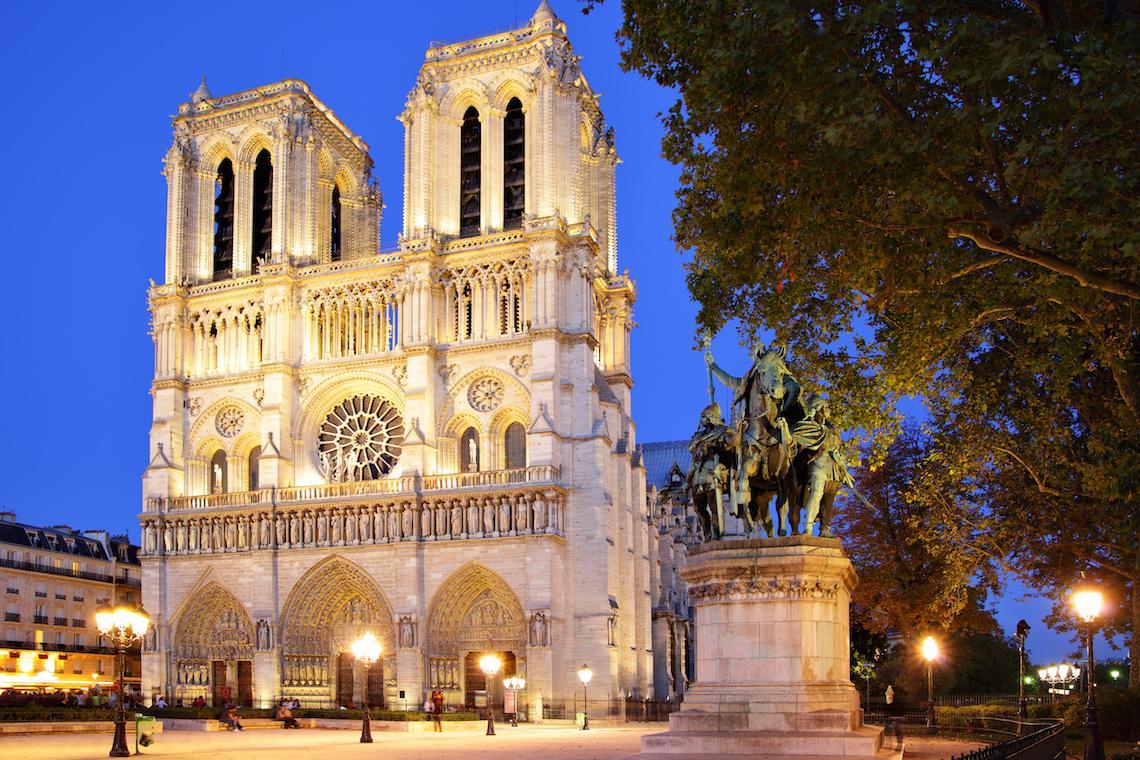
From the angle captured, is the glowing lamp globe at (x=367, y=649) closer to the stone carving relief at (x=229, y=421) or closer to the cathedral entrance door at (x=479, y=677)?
the cathedral entrance door at (x=479, y=677)

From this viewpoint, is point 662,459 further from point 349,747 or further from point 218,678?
point 349,747

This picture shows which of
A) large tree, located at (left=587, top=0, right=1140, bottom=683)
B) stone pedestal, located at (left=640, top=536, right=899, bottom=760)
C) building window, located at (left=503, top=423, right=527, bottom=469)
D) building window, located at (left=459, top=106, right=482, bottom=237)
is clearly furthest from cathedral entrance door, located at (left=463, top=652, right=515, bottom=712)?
stone pedestal, located at (left=640, top=536, right=899, bottom=760)

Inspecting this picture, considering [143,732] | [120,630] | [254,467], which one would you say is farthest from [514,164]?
[120,630]

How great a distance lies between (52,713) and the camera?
30.9m

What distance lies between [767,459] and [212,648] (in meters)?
38.1

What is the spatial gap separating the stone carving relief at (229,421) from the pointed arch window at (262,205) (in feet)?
22.5

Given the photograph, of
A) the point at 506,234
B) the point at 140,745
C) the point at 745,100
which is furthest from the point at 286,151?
the point at 745,100

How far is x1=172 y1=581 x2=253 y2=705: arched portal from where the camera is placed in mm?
47688

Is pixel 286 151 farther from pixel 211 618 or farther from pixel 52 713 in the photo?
pixel 52 713

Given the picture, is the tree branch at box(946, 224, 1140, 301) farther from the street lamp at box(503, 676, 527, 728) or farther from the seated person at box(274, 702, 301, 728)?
the seated person at box(274, 702, 301, 728)

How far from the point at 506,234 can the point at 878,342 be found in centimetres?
2990

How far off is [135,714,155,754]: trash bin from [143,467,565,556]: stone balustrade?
1936 cm

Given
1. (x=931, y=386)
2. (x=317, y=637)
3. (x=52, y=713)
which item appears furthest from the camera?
(x=317, y=637)

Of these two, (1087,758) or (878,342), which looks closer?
(1087,758)
